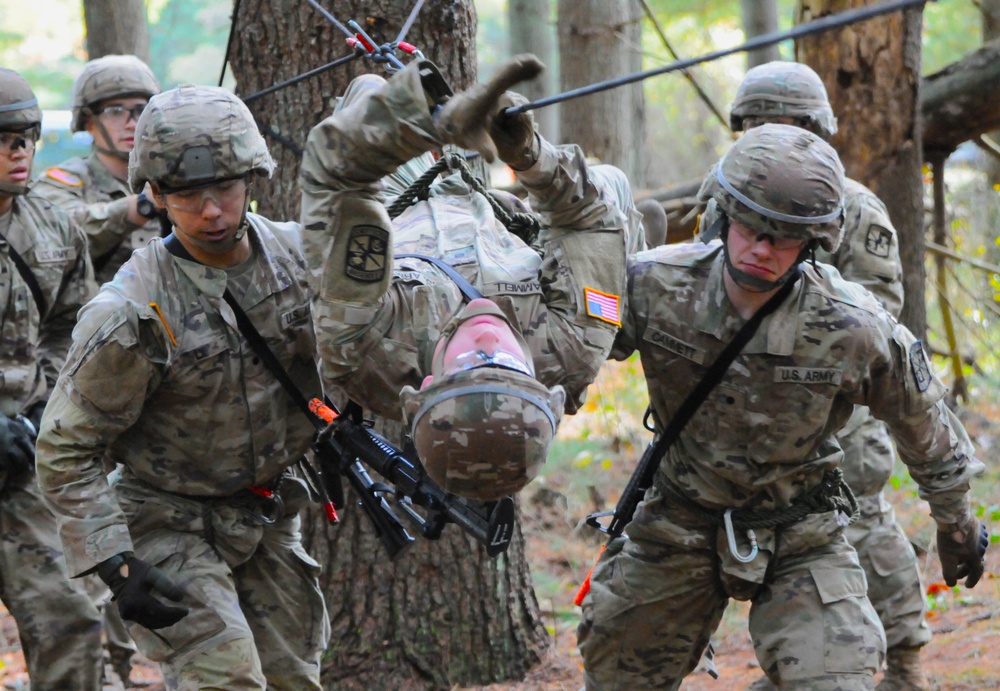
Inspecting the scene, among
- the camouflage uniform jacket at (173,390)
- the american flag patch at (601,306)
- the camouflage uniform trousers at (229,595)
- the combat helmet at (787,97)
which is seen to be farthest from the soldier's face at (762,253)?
the combat helmet at (787,97)

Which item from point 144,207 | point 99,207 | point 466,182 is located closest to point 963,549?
point 466,182

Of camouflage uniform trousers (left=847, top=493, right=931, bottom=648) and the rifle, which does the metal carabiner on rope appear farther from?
camouflage uniform trousers (left=847, top=493, right=931, bottom=648)

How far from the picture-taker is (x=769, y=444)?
3992 millimetres

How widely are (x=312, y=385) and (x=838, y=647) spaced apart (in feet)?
6.27

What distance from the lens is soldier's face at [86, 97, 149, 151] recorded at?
638 centimetres

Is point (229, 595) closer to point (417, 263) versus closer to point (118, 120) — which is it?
point (417, 263)

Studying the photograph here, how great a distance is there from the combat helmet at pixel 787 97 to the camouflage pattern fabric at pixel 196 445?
247 centimetres

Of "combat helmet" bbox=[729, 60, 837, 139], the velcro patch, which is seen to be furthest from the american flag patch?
"combat helmet" bbox=[729, 60, 837, 139]

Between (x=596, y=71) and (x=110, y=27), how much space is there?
466 centimetres

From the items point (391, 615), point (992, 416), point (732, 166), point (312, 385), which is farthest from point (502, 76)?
point (992, 416)

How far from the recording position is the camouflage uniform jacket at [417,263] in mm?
3348

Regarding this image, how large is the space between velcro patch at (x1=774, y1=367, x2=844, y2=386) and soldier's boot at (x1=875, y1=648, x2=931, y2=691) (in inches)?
83.7

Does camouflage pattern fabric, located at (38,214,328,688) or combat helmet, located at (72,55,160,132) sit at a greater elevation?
combat helmet, located at (72,55,160,132)

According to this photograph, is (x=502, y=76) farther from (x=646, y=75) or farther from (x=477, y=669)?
(x=477, y=669)
